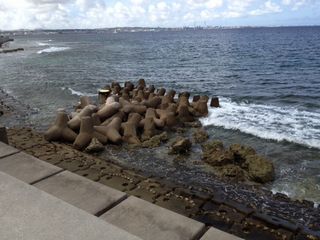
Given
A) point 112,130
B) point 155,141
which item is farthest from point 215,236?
point 112,130

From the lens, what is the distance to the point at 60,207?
3.27 metres

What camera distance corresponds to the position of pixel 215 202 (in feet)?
21.7

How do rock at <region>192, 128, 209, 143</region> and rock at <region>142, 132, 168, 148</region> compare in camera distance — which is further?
rock at <region>192, 128, 209, 143</region>

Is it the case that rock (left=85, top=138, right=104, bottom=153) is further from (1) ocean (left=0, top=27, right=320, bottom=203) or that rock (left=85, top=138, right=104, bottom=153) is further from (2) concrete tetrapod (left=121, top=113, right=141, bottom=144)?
(1) ocean (left=0, top=27, right=320, bottom=203)

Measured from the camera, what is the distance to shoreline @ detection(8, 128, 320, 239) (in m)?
5.91

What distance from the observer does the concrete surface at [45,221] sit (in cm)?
281

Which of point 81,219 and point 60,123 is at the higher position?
point 81,219

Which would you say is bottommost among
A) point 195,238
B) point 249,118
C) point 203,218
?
point 249,118

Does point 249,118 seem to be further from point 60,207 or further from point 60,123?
point 60,207

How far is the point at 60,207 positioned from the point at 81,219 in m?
0.32

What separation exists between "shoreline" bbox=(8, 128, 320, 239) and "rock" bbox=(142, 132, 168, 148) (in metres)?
2.66

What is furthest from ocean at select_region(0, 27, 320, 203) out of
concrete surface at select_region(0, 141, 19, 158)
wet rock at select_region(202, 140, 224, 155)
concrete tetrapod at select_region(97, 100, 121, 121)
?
concrete surface at select_region(0, 141, 19, 158)

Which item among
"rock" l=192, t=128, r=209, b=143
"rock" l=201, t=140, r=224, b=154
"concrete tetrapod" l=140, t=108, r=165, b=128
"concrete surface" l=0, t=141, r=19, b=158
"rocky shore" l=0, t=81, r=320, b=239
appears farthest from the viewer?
"concrete tetrapod" l=140, t=108, r=165, b=128

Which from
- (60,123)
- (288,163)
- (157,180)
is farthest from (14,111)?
(288,163)
